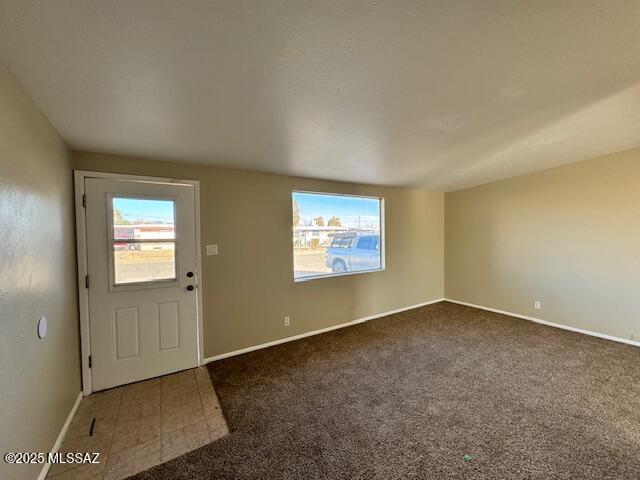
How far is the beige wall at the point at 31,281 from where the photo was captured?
1.23 m

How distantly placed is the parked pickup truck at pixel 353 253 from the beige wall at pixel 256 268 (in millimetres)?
166

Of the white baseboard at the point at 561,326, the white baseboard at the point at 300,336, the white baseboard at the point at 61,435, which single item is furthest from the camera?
the white baseboard at the point at 561,326

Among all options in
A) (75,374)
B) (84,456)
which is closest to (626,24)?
(84,456)

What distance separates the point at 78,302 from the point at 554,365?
477 centimetres

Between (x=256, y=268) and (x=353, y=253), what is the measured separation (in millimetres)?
1657

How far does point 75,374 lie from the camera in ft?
7.26

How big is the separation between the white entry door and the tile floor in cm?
27

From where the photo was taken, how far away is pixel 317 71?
147 cm

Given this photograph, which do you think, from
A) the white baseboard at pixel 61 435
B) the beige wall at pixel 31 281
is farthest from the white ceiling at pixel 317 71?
the white baseboard at pixel 61 435

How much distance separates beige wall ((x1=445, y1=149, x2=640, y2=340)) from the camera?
3307 mm

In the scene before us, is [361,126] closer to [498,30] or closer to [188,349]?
[498,30]

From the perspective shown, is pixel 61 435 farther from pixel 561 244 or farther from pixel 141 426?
pixel 561 244

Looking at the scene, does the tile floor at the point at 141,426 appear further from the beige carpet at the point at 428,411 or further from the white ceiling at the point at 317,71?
the white ceiling at the point at 317,71

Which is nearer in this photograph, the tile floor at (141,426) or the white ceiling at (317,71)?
the white ceiling at (317,71)
